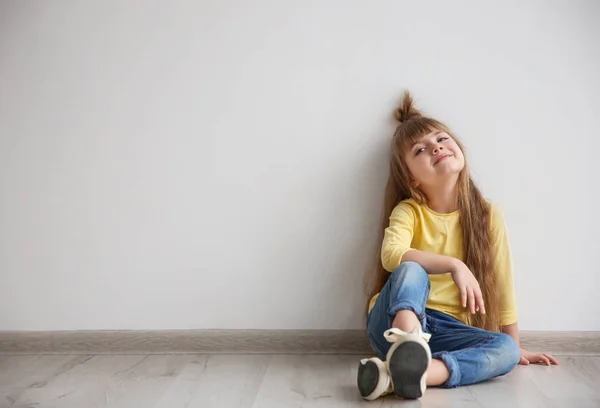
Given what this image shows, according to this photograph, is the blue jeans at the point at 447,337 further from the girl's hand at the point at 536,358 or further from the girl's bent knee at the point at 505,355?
the girl's hand at the point at 536,358

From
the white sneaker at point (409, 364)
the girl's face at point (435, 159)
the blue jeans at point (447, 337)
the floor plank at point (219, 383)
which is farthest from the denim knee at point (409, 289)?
the floor plank at point (219, 383)

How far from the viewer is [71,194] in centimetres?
174

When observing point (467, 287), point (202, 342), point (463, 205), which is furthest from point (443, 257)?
point (202, 342)

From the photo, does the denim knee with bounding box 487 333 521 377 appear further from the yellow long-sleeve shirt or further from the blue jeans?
the yellow long-sleeve shirt

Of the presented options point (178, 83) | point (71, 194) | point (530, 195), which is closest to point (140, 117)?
point (178, 83)

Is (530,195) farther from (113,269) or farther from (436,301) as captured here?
(113,269)

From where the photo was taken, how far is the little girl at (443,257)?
1.41 metres

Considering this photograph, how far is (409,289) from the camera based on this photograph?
4.51 feet

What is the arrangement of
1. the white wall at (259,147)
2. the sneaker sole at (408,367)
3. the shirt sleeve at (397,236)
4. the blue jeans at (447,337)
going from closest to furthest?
the sneaker sole at (408,367) → the blue jeans at (447,337) → the shirt sleeve at (397,236) → the white wall at (259,147)

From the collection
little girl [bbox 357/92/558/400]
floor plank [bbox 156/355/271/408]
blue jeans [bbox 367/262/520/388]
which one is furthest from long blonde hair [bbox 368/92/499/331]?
floor plank [bbox 156/355/271/408]

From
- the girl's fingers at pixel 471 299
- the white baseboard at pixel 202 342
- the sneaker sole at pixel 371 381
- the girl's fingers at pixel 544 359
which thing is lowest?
the white baseboard at pixel 202 342

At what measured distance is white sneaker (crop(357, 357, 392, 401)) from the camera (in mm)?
1256

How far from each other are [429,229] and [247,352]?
0.56 meters

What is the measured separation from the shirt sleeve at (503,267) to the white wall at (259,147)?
0.08 m
